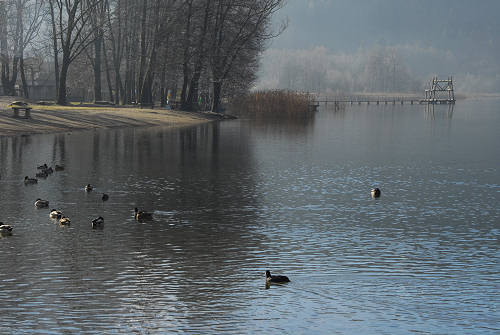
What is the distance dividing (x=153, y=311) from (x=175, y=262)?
310cm

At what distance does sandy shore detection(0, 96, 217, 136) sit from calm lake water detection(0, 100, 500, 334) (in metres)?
16.6

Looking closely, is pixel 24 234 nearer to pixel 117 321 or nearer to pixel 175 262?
pixel 175 262

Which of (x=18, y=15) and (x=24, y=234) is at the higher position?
(x=18, y=15)

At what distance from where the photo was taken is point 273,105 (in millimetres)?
82562

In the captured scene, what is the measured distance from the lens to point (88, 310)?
39.4 feet

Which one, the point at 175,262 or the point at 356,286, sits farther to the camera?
the point at 175,262

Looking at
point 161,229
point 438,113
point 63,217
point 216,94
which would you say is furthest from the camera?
point 438,113

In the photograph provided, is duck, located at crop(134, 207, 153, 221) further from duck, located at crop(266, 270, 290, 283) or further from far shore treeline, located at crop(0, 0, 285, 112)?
far shore treeline, located at crop(0, 0, 285, 112)

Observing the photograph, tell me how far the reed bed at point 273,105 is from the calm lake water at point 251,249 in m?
47.7

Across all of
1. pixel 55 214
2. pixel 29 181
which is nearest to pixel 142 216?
pixel 55 214

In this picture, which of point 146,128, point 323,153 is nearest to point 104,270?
point 323,153

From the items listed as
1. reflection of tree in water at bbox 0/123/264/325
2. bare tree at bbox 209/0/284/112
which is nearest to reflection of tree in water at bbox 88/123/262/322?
reflection of tree in water at bbox 0/123/264/325

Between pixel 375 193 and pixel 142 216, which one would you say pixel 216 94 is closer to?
pixel 375 193

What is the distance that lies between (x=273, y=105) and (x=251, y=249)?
66795mm
